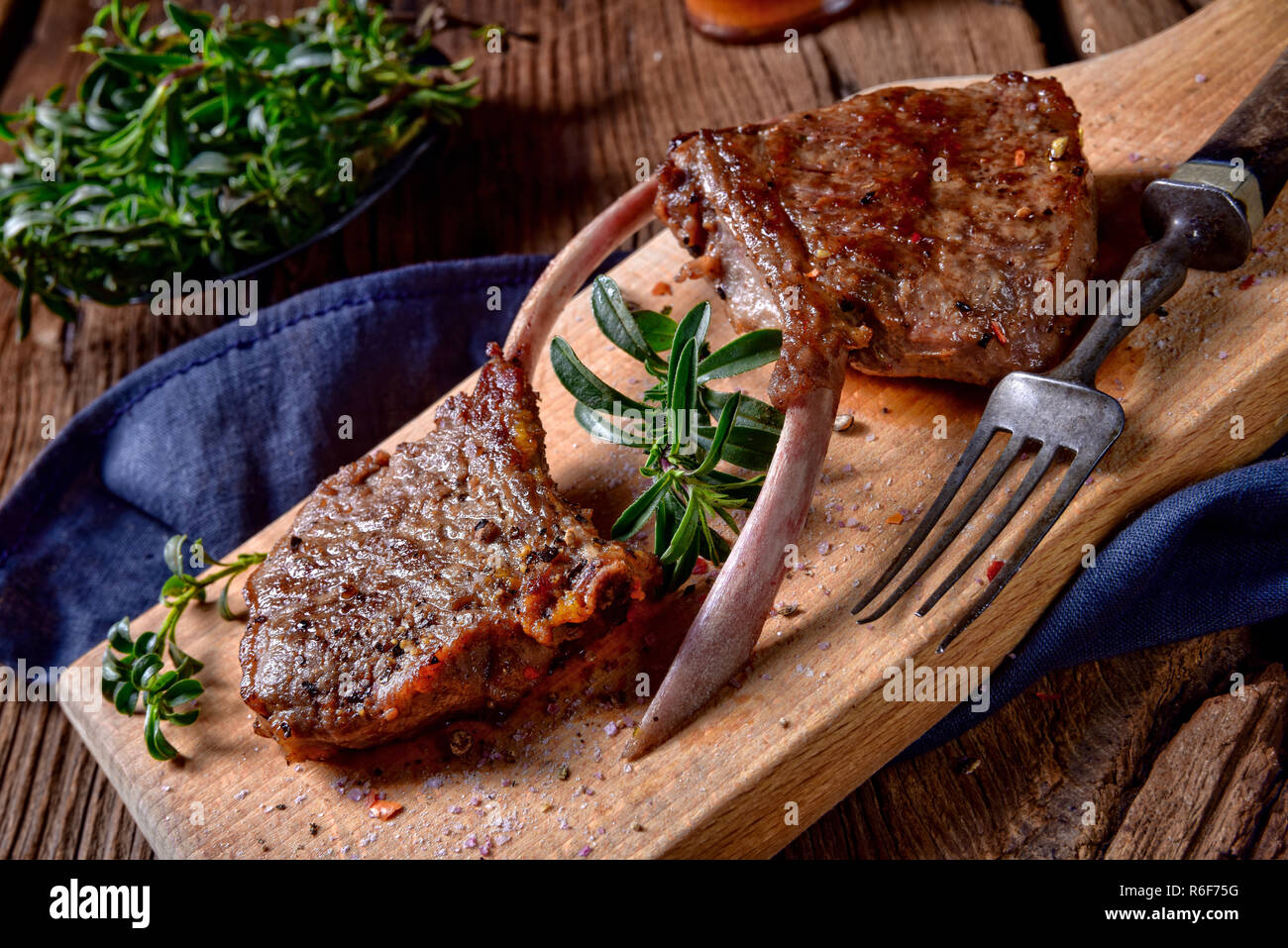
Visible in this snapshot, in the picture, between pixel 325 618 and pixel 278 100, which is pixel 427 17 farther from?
pixel 325 618

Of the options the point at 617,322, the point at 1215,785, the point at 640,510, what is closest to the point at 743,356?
the point at 617,322

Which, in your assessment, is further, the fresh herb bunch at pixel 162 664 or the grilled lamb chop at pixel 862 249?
the fresh herb bunch at pixel 162 664

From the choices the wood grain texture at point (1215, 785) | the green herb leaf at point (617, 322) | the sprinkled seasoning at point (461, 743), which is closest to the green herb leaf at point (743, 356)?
the green herb leaf at point (617, 322)

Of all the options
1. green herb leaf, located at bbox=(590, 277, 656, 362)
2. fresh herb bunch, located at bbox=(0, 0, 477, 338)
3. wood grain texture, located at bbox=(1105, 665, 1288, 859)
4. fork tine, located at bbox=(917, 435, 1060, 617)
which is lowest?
wood grain texture, located at bbox=(1105, 665, 1288, 859)

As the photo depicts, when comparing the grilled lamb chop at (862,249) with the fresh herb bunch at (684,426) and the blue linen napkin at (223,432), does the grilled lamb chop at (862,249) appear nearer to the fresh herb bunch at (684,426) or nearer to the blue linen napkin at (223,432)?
the fresh herb bunch at (684,426)

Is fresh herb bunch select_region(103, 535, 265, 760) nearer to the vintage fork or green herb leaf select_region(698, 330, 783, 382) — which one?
green herb leaf select_region(698, 330, 783, 382)

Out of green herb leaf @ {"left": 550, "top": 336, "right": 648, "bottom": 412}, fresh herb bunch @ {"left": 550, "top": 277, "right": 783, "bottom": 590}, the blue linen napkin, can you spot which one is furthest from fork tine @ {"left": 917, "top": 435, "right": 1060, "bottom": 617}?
the blue linen napkin
